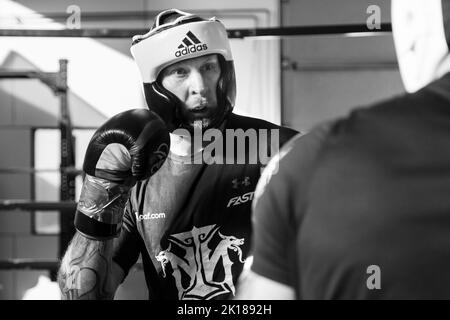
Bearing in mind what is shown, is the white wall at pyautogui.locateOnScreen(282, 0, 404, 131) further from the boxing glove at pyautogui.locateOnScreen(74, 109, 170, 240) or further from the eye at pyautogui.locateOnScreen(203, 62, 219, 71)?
the boxing glove at pyautogui.locateOnScreen(74, 109, 170, 240)

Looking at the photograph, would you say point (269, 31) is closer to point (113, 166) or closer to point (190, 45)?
point (190, 45)

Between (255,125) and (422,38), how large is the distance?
2.71ft

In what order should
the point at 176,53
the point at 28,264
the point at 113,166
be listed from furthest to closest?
1. the point at 28,264
2. the point at 176,53
3. the point at 113,166

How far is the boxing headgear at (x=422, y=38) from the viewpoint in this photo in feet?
1.98

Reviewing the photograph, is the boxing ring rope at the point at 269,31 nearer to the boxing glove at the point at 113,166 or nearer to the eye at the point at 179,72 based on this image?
the eye at the point at 179,72

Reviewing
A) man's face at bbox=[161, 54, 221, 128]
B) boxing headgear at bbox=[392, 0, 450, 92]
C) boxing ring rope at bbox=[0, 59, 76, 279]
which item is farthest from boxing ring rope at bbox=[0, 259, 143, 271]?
boxing headgear at bbox=[392, 0, 450, 92]

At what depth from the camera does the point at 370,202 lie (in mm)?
524

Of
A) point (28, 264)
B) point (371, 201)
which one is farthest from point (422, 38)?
point (28, 264)

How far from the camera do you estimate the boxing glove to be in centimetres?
126
